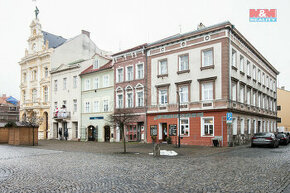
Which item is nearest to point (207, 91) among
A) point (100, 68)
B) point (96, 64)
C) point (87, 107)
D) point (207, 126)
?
point (207, 126)

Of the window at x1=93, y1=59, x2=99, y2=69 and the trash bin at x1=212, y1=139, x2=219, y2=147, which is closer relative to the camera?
the trash bin at x1=212, y1=139, x2=219, y2=147

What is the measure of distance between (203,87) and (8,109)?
79406 mm

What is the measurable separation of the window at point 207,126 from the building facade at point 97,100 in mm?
13250

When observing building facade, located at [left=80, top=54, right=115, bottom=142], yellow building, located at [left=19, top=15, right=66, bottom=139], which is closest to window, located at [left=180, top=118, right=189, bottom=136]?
building facade, located at [left=80, top=54, right=115, bottom=142]

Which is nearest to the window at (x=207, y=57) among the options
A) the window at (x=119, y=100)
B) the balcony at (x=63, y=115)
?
the window at (x=119, y=100)

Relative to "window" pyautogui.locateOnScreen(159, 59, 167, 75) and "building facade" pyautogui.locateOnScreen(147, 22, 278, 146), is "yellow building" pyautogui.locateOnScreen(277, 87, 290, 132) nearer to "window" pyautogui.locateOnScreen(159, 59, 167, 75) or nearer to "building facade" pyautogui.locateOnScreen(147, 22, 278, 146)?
"building facade" pyautogui.locateOnScreen(147, 22, 278, 146)

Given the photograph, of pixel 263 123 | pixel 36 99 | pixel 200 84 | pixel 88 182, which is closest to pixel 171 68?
pixel 200 84

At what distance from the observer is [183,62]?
2983 cm

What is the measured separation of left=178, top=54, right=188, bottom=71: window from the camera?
97.0 ft

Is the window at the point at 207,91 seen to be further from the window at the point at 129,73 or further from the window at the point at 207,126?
the window at the point at 129,73

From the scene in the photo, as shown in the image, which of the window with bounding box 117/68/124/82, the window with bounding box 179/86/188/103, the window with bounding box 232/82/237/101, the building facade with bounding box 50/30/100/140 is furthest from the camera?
the building facade with bounding box 50/30/100/140

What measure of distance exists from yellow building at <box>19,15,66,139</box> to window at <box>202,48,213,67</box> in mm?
28037

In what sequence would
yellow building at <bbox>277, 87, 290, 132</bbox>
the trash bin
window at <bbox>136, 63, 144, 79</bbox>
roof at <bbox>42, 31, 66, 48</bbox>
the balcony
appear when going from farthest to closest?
yellow building at <bbox>277, 87, 290, 132</bbox> → roof at <bbox>42, 31, 66, 48</bbox> → the balcony → window at <bbox>136, 63, 144, 79</bbox> → the trash bin

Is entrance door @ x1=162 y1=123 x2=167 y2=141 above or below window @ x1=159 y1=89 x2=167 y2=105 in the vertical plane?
below
